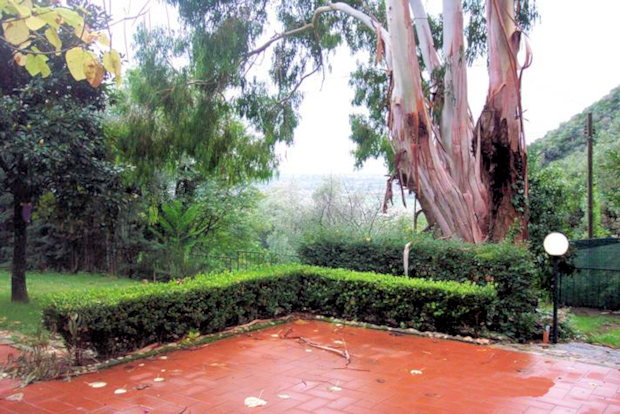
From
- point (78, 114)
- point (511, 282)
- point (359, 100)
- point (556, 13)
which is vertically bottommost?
point (511, 282)

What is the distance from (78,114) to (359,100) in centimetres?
754

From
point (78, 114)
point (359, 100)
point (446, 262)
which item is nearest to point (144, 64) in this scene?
point (78, 114)

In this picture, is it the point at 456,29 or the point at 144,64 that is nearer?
the point at 456,29

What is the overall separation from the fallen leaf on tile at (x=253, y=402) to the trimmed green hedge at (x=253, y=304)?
186 cm

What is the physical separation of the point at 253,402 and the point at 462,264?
14.3ft

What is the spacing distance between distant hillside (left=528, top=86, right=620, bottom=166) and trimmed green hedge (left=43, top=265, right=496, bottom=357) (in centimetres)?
2241

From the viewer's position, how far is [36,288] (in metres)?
12.2

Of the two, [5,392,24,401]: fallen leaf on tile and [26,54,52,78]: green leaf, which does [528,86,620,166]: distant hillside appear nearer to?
[5,392,24,401]: fallen leaf on tile

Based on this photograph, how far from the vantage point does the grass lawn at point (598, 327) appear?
8352 mm

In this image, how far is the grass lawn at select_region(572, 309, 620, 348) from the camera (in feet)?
27.4

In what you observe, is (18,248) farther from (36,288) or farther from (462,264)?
(462,264)

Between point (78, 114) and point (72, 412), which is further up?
point (78, 114)

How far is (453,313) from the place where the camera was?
6.91 metres

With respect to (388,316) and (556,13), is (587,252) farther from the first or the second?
(388,316)
